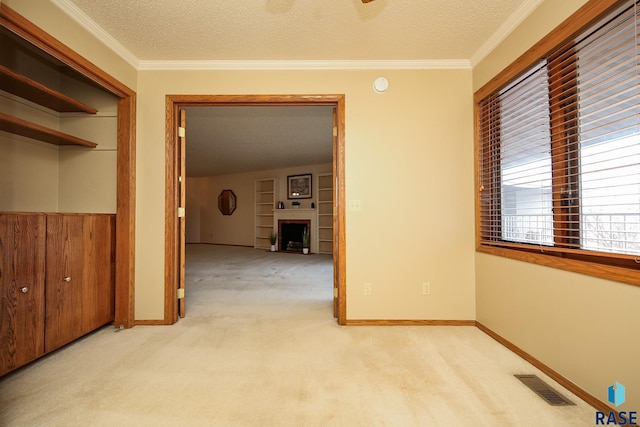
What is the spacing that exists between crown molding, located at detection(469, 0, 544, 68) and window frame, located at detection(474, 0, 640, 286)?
0.26m

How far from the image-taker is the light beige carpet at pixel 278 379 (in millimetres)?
1430

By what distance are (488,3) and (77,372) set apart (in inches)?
142

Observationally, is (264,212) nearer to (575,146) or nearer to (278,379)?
(278,379)

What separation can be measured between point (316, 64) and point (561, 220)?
2233 millimetres

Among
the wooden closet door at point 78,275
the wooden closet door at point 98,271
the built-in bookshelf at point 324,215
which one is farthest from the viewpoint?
the built-in bookshelf at point 324,215

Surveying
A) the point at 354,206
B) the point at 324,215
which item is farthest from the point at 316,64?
the point at 324,215

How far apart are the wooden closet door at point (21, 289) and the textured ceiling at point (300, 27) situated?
154cm

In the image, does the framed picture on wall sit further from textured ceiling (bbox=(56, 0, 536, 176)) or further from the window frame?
the window frame

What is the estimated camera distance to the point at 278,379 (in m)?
1.76

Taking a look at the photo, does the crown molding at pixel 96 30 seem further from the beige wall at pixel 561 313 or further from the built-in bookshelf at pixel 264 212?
the built-in bookshelf at pixel 264 212

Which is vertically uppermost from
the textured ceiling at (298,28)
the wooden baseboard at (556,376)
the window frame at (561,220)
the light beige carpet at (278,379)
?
the textured ceiling at (298,28)

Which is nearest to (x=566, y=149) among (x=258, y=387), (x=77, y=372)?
(x=258, y=387)

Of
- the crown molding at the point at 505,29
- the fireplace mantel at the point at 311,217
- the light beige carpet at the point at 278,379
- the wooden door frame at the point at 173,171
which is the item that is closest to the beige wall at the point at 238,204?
the fireplace mantel at the point at 311,217

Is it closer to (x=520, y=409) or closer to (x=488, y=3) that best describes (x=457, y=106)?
(x=488, y=3)
